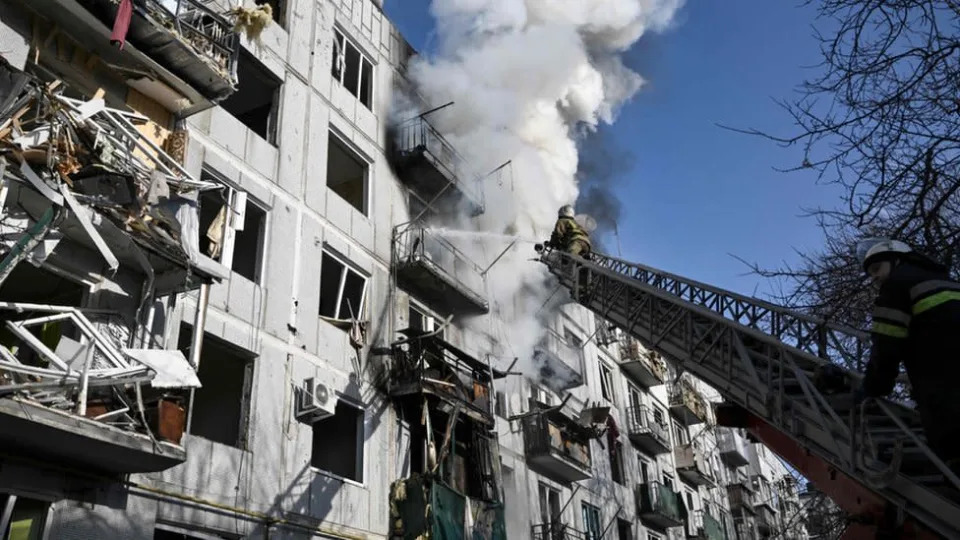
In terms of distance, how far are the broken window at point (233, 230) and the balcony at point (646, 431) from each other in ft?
57.7

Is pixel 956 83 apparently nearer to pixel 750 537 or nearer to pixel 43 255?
pixel 43 255

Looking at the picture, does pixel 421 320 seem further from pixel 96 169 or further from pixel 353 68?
pixel 96 169

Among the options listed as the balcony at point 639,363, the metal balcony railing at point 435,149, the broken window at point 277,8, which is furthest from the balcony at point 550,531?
the broken window at point 277,8

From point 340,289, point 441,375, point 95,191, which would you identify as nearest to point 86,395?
point 95,191

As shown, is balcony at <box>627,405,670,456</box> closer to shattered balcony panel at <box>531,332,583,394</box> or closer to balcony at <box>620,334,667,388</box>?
balcony at <box>620,334,667,388</box>

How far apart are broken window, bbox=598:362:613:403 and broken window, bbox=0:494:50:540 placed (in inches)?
804

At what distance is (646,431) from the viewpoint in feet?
88.5

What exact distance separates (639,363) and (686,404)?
5.52m

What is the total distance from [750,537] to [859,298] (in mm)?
34380

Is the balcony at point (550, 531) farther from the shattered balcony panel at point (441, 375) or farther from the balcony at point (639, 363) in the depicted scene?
the balcony at point (639, 363)

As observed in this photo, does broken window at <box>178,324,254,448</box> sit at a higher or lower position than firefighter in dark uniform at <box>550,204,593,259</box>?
lower

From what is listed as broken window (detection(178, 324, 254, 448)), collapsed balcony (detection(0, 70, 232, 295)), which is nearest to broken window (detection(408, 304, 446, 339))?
broken window (detection(178, 324, 254, 448))

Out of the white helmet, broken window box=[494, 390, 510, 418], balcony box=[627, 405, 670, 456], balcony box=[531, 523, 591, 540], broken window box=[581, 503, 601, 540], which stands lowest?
the white helmet

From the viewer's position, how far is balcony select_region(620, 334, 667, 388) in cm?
2908
